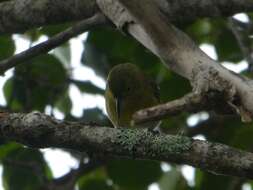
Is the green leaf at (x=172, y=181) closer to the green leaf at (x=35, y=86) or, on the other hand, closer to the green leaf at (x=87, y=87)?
the green leaf at (x=87, y=87)

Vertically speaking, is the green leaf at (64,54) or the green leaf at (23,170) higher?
the green leaf at (64,54)

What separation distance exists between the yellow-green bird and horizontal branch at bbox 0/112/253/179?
2.63m

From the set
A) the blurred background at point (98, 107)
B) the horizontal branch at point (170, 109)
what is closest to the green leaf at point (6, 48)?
the blurred background at point (98, 107)

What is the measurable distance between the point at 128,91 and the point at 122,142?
314 centimetres

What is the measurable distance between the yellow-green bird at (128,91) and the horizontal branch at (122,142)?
2.63 meters

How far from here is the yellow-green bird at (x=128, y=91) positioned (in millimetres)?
5741

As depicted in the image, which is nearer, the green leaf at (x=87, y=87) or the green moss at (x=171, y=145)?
the green moss at (x=171, y=145)

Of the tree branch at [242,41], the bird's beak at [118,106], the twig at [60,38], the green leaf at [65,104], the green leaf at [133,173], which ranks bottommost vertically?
the bird's beak at [118,106]

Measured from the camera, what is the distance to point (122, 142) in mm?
2877

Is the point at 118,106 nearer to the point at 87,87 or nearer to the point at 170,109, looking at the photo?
the point at 87,87

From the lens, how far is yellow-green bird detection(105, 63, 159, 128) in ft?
18.8

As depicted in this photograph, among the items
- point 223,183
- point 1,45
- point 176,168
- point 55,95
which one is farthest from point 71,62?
point 223,183

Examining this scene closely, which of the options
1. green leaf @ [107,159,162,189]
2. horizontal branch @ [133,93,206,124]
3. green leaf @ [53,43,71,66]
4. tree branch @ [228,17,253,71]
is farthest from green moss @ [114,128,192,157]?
green leaf @ [53,43,71,66]

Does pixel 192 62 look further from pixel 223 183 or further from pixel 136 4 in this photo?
pixel 223 183
